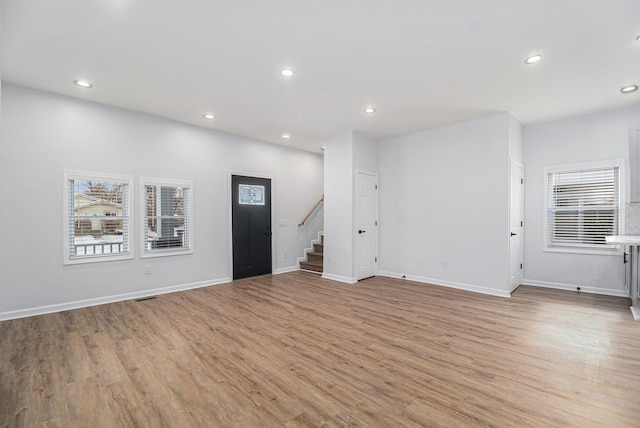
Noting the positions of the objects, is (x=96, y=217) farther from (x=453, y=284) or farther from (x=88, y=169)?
(x=453, y=284)

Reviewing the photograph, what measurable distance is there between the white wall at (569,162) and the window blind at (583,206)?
19 cm

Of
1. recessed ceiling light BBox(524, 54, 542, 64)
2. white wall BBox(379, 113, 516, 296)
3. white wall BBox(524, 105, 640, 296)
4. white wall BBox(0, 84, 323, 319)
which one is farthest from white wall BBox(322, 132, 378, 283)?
recessed ceiling light BBox(524, 54, 542, 64)

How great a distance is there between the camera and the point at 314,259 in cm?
720

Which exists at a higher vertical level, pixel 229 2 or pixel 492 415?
pixel 229 2

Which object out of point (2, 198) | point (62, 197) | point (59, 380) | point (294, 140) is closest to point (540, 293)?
point (294, 140)

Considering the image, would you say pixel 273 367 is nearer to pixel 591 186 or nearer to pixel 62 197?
pixel 62 197

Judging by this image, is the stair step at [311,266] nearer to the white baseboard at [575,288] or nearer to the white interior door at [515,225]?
the white interior door at [515,225]

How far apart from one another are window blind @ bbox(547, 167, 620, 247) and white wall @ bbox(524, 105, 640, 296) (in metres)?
0.19

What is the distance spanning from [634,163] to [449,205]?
2646 millimetres

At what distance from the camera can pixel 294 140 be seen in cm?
660

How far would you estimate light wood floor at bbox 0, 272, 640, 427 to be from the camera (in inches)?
79.0

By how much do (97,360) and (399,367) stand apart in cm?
277

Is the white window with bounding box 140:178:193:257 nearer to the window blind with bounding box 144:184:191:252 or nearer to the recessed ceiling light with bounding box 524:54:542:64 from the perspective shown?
the window blind with bounding box 144:184:191:252

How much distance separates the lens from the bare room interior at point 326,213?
2359mm
